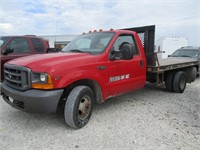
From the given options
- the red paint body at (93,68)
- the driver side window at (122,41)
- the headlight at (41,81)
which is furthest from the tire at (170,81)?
the headlight at (41,81)

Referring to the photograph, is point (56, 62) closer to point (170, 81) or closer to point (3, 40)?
point (3, 40)

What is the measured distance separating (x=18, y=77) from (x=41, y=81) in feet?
1.86

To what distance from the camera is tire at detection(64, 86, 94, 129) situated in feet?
11.5

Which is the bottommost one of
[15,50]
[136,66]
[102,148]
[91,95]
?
[102,148]

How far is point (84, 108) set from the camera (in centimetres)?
382

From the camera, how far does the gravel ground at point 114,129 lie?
10.3 ft

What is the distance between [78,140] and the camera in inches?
130

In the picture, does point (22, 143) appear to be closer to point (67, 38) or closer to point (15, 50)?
point (15, 50)

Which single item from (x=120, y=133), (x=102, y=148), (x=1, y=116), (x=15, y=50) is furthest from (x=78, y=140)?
(x=15, y=50)

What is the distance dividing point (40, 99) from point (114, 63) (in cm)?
184

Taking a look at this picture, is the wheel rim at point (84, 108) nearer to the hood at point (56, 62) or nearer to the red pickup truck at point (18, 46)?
the hood at point (56, 62)

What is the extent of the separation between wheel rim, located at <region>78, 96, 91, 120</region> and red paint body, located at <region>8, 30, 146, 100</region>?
423 millimetres

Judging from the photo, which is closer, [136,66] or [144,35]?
[136,66]

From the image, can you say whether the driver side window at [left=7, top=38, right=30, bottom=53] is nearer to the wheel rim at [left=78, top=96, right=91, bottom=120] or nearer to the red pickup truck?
the red pickup truck
